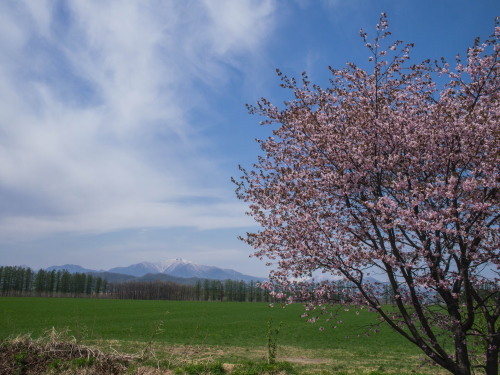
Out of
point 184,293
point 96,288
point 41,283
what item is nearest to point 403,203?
point 41,283

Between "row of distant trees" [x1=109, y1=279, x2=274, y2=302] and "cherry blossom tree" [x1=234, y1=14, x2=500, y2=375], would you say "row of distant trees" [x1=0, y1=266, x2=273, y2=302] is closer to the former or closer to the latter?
"row of distant trees" [x1=109, y1=279, x2=274, y2=302]

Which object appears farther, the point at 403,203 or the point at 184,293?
the point at 184,293

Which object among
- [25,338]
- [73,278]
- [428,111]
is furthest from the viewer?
[73,278]

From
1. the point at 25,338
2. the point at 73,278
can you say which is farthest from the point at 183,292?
the point at 25,338

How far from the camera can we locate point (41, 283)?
161500mm

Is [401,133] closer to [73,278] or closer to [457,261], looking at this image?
[457,261]

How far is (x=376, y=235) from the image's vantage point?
7391 millimetres

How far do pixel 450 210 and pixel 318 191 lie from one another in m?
2.43

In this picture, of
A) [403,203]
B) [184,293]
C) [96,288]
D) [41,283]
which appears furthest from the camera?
[184,293]

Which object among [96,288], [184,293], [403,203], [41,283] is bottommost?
[184,293]

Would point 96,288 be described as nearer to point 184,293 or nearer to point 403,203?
point 184,293

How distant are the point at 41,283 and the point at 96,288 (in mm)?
29252

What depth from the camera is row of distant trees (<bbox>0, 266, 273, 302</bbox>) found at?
160 meters

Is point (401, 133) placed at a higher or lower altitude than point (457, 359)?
higher
